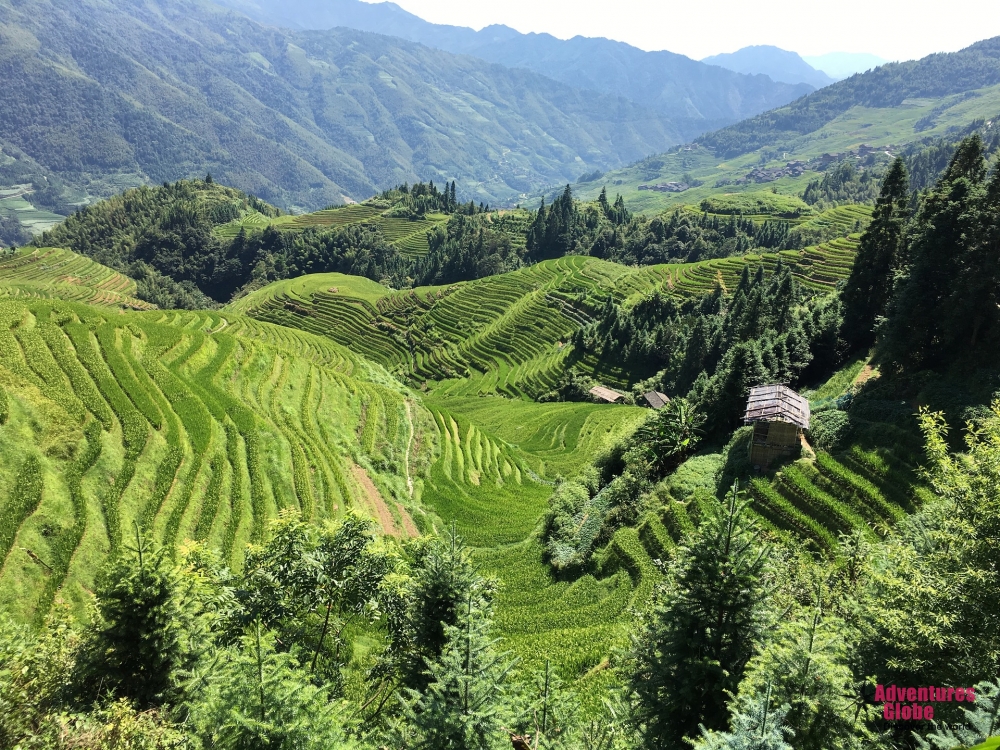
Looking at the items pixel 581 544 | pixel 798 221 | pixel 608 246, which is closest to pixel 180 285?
pixel 608 246

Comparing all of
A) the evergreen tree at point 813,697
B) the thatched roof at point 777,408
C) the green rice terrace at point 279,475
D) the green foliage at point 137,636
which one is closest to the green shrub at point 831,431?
the thatched roof at point 777,408

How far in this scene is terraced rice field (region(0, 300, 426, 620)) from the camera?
21844mm

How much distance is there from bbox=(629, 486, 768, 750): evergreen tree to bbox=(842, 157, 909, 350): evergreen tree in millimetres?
46012

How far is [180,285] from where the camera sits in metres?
187

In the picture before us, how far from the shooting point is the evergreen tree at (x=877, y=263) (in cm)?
4700

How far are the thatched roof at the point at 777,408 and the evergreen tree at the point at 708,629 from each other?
20.6 metres

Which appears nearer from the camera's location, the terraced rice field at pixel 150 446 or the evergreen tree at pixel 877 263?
the terraced rice field at pixel 150 446

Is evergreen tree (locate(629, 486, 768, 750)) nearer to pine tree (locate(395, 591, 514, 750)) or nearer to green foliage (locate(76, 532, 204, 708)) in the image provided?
pine tree (locate(395, 591, 514, 750))

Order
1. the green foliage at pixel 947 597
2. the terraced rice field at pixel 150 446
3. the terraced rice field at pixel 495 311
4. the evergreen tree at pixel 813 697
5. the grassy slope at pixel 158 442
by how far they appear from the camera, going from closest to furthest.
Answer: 1. the evergreen tree at pixel 813 697
2. the green foliage at pixel 947 597
3. the terraced rice field at pixel 150 446
4. the grassy slope at pixel 158 442
5. the terraced rice field at pixel 495 311

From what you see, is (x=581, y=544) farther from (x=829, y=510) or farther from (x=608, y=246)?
(x=608, y=246)

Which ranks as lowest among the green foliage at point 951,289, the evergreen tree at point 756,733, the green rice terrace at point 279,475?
the green rice terrace at point 279,475

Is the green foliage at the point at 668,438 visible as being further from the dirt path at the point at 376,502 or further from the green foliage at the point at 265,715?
the green foliage at the point at 265,715

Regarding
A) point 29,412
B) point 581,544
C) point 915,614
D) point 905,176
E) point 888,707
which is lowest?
point 581,544

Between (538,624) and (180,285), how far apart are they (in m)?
206
